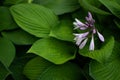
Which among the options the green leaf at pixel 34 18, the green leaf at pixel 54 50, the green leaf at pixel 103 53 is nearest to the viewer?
the green leaf at pixel 103 53

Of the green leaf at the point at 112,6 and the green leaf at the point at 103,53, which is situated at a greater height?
the green leaf at the point at 112,6

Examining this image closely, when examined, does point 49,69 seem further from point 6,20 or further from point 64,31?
point 6,20

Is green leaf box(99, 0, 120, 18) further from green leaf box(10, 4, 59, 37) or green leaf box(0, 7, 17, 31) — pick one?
green leaf box(0, 7, 17, 31)

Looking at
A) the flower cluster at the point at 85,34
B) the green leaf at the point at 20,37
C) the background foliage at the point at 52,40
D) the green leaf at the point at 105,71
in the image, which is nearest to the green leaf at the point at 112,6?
the background foliage at the point at 52,40

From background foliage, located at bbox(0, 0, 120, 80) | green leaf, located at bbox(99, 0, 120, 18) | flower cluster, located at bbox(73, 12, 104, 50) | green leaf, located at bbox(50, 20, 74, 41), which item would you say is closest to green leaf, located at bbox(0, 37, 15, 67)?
background foliage, located at bbox(0, 0, 120, 80)

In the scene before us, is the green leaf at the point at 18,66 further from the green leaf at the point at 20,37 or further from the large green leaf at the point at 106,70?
the large green leaf at the point at 106,70

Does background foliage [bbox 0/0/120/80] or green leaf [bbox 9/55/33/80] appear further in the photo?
green leaf [bbox 9/55/33/80]

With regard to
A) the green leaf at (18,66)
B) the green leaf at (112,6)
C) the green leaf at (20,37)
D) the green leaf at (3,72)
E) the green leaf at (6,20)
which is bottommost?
the green leaf at (18,66)

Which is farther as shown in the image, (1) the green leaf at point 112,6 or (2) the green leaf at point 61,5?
(2) the green leaf at point 61,5
